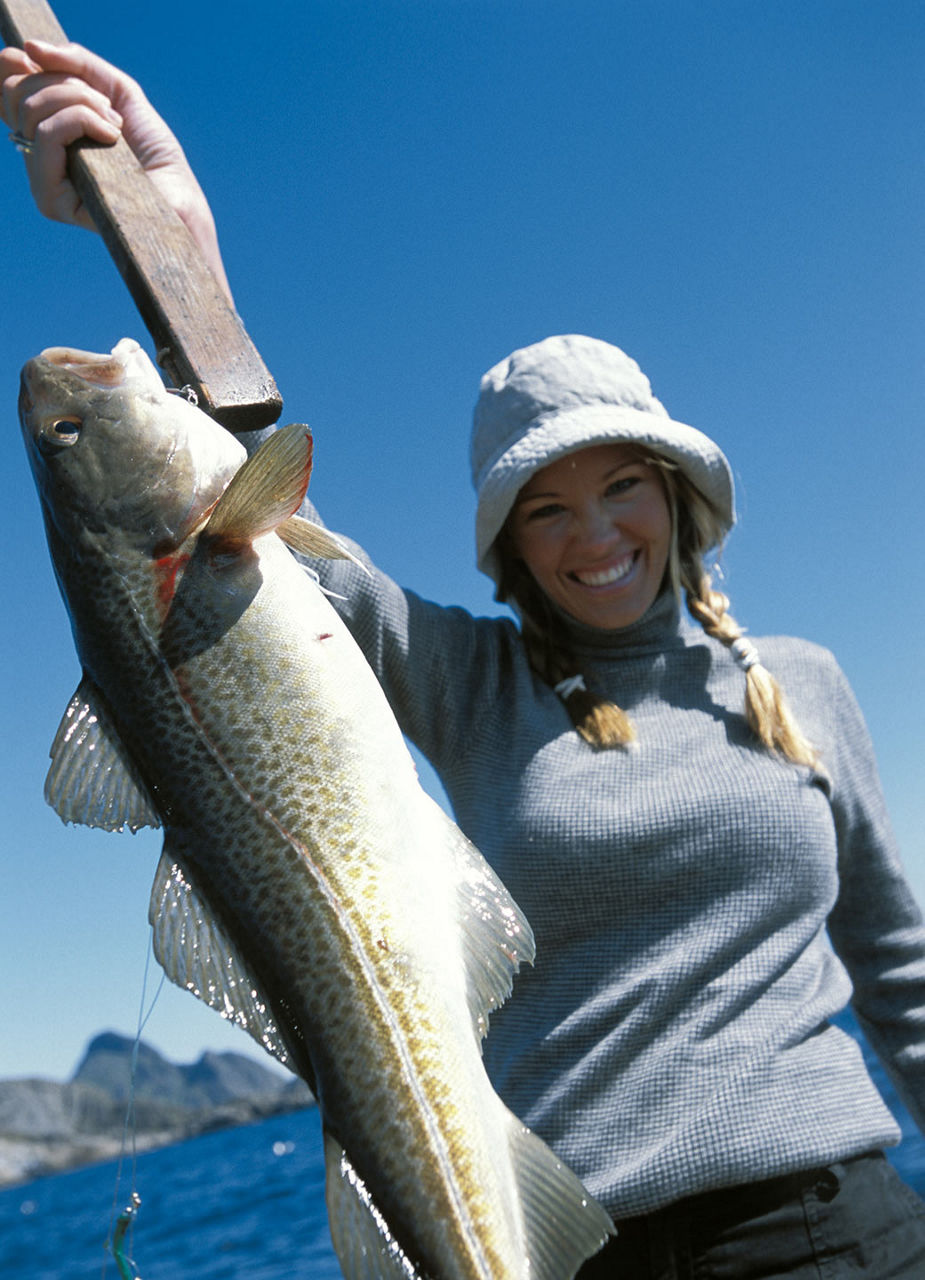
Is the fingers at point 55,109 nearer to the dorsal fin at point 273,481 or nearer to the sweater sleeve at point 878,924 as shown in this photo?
the dorsal fin at point 273,481

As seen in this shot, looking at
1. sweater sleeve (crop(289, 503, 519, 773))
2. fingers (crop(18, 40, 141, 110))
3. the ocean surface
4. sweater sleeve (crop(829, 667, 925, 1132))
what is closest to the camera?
fingers (crop(18, 40, 141, 110))

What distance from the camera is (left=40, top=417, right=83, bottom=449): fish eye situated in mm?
2299

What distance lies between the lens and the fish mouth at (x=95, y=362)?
A: 238 cm

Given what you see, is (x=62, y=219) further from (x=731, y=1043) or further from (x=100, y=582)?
(x=731, y=1043)

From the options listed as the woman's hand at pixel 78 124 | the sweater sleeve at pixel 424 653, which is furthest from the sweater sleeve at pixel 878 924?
the woman's hand at pixel 78 124

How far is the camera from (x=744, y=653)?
3846mm

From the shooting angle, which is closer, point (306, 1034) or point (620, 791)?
point (306, 1034)

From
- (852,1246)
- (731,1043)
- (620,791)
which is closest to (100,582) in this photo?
(620,791)

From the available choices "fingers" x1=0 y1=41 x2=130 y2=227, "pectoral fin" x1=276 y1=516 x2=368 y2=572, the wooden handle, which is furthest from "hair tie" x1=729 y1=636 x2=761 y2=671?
"fingers" x1=0 y1=41 x2=130 y2=227

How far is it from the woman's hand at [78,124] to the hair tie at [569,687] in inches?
63.9

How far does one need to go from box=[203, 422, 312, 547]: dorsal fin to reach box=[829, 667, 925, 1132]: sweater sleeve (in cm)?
232

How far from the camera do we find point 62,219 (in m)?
2.87

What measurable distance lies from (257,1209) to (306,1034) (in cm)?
3720

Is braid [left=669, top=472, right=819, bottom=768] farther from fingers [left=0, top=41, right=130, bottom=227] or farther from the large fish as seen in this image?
fingers [left=0, top=41, right=130, bottom=227]
